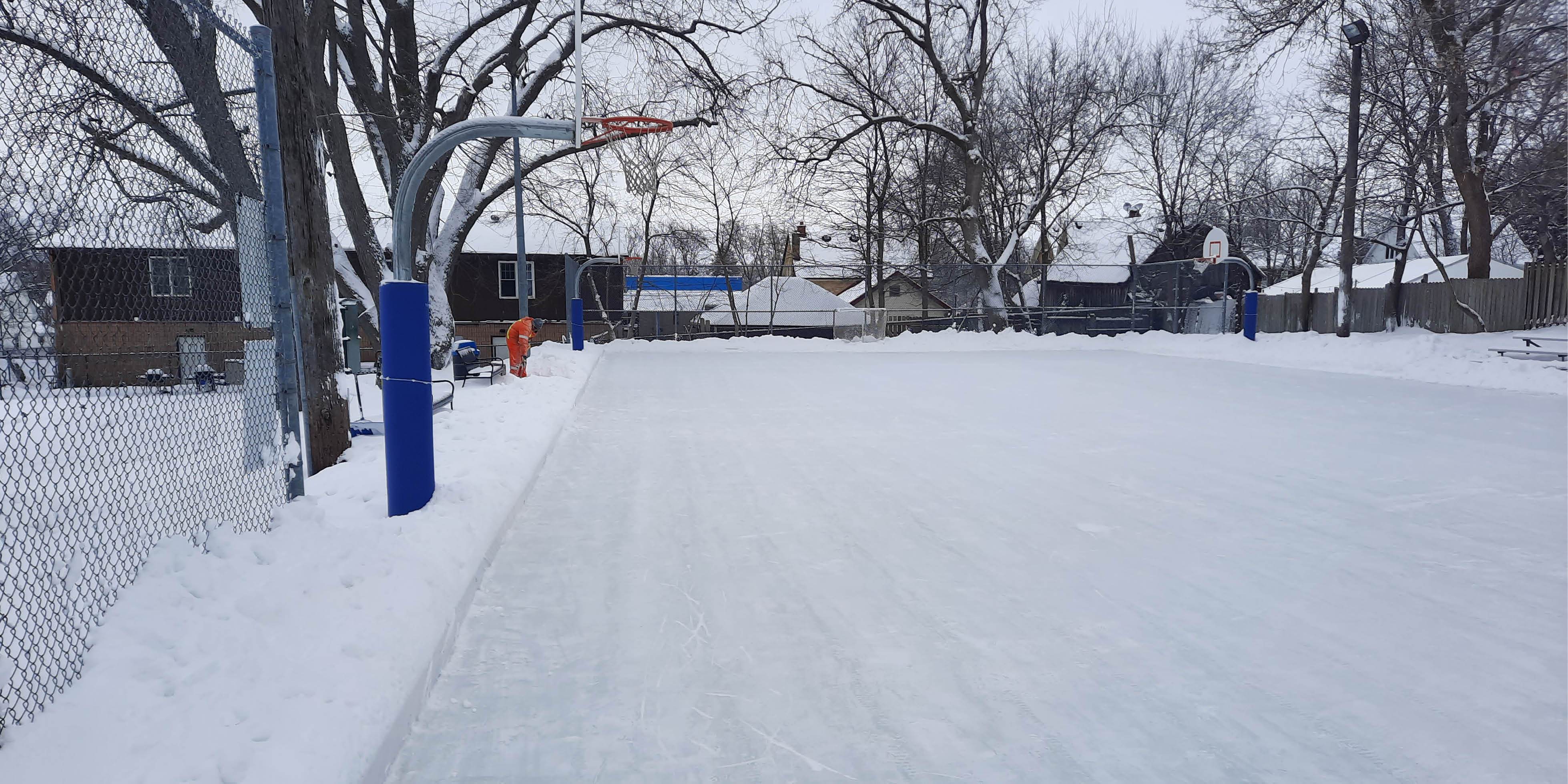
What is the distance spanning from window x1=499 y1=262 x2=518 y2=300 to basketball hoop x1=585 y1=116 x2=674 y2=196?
11103 millimetres

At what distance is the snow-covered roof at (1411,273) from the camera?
→ 98.8 feet

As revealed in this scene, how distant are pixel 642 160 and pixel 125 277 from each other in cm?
1754

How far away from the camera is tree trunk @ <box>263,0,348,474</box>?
19.5 ft

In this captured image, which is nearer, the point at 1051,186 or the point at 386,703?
the point at 386,703

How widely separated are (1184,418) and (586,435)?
643 centimetres

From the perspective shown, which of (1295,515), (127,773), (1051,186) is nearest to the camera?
(127,773)

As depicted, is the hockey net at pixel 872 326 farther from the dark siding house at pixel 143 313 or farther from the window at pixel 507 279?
the dark siding house at pixel 143 313

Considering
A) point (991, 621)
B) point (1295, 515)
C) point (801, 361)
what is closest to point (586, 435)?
point (991, 621)

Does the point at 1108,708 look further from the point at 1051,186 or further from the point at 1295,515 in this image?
the point at 1051,186

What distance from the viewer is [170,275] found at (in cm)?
361

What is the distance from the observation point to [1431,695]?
284 cm

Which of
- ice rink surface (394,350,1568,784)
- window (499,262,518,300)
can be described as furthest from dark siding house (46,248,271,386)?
window (499,262,518,300)

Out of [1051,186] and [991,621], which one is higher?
[1051,186]

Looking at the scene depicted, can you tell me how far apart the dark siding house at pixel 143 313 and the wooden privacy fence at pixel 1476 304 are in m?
24.0
